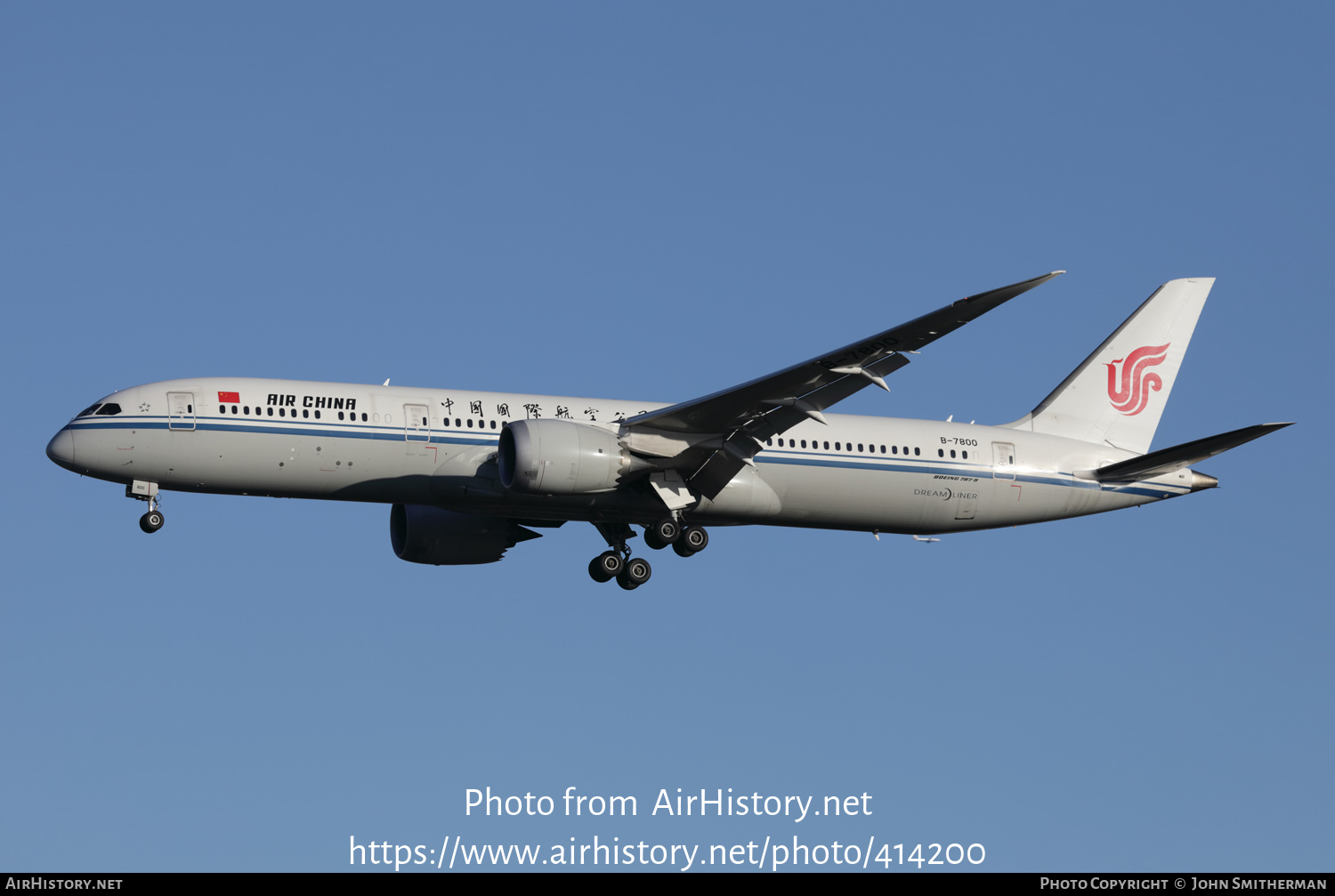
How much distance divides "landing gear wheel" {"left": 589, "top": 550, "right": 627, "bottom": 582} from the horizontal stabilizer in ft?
42.0

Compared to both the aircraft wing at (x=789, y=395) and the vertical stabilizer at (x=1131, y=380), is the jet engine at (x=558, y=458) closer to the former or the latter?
the aircraft wing at (x=789, y=395)

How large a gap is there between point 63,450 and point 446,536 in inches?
402

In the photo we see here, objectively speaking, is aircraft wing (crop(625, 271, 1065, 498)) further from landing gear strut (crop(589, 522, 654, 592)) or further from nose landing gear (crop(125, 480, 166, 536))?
nose landing gear (crop(125, 480, 166, 536))

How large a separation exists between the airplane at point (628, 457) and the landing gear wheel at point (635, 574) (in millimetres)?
50

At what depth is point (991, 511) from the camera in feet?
137

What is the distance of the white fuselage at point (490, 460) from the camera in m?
36.3

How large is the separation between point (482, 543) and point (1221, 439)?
18892mm

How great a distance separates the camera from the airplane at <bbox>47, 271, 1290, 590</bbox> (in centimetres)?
3625

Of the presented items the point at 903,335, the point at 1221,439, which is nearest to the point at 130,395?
the point at 903,335

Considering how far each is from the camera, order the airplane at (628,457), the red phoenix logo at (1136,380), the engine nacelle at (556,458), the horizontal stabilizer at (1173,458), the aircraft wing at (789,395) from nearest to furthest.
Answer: the aircraft wing at (789,395)
the engine nacelle at (556,458)
the airplane at (628,457)
the horizontal stabilizer at (1173,458)
the red phoenix logo at (1136,380)

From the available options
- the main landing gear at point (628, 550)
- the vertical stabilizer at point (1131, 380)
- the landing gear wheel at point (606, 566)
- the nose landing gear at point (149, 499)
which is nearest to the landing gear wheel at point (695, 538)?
the main landing gear at point (628, 550)

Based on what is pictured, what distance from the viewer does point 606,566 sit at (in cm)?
4072

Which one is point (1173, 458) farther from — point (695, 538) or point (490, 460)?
point (490, 460)

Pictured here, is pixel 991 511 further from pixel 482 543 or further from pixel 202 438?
pixel 202 438
